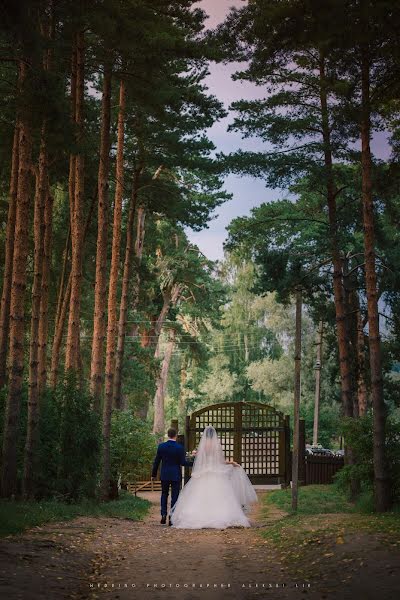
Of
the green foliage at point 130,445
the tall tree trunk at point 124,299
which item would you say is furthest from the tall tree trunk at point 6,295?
the tall tree trunk at point 124,299

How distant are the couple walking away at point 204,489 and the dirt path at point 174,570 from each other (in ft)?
11.0

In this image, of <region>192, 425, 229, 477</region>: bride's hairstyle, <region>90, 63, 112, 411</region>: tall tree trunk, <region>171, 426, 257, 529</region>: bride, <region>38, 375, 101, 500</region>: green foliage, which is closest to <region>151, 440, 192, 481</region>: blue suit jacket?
<region>171, 426, 257, 529</region>: bride

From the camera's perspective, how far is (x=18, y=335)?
47.8 feet

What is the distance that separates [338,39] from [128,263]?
50.8 feet

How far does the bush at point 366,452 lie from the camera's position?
14820mm

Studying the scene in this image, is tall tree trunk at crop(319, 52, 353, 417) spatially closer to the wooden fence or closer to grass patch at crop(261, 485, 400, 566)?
grass patch at crop(261, 485, 400, 566)

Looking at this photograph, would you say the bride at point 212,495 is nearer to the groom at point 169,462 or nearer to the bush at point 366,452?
the groom at point 169,462

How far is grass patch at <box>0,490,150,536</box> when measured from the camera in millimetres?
11280

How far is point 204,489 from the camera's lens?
50.9 ft

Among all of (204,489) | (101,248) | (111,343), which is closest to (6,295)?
(111,343)

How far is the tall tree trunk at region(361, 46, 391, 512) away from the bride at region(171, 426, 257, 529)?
8.75 feet

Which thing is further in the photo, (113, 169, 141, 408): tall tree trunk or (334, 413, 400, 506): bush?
(113, 169, 141, 408): tall tree trunk

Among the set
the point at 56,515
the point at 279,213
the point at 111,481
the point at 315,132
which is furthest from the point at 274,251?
the point at 56,515

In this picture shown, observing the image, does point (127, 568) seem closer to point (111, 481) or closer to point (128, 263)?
point (111, 481)
